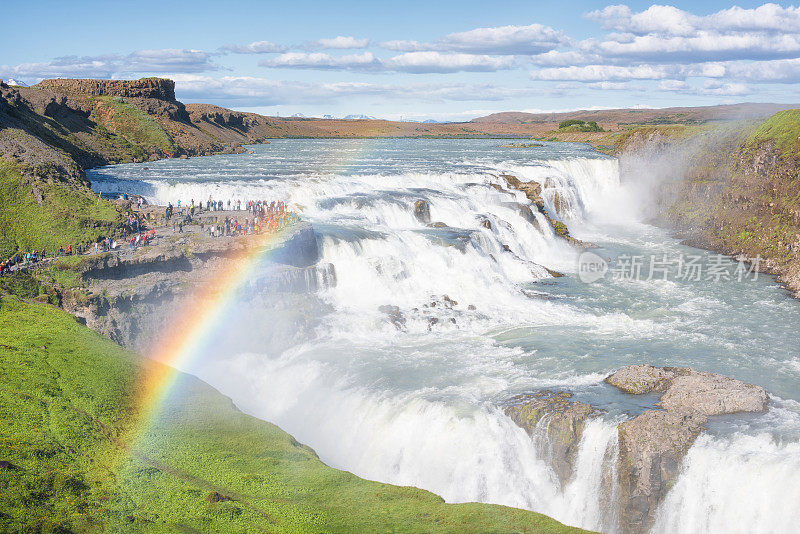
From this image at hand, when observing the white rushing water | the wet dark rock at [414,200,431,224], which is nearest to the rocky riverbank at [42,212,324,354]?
the white rushing water

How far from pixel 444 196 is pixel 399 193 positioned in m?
3.36

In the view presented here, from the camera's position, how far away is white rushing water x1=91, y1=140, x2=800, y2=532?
15398mm

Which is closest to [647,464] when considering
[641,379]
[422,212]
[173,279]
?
[641,379]

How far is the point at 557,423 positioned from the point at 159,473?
1048 cm

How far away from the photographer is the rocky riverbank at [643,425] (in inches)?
587

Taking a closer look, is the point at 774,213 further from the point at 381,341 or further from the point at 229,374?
the point at 229,374

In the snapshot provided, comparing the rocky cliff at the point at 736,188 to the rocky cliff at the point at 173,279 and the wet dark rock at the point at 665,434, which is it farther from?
the rocky cliff at the point at 173,279

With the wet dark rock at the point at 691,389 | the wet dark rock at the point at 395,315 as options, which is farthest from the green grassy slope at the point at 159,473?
the wet dark rock at the point at 395,315

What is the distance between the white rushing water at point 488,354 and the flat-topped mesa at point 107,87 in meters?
63.7

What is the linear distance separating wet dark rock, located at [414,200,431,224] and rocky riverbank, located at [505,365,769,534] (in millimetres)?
22124

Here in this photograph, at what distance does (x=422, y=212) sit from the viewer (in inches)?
1575

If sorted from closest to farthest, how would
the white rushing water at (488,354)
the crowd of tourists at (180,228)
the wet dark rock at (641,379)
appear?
the white rushing water at (488,354)
the wet dark rock at (641,379)
the crowd of tourists at (180,228)

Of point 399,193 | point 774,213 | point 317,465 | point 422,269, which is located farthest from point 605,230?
point 317,465

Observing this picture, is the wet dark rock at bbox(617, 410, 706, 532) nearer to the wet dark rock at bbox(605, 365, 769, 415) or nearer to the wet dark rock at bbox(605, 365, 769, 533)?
the wet dark rock at bbox(605, 365, 769, 533)
